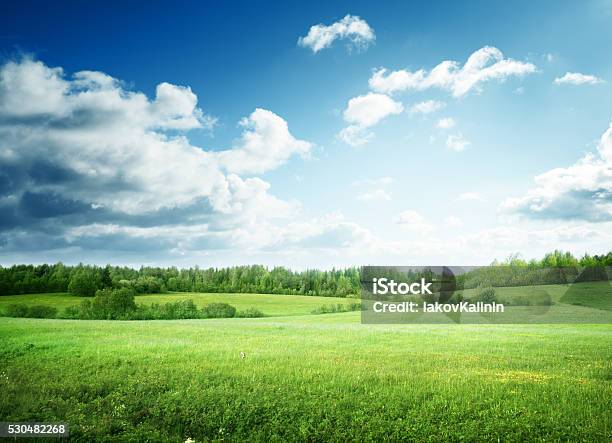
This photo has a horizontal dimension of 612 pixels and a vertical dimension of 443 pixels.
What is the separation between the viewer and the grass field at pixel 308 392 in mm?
11320

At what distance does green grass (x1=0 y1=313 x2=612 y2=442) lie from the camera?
1134cm

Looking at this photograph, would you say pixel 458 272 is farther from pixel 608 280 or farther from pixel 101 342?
pixel 101 342

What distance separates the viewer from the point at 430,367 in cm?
1700

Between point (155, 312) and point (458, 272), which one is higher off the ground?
point (458, 272)

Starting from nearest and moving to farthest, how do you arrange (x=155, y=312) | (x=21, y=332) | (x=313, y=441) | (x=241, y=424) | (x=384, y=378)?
(x=313, y=441) < (x=241, y=424) < (x=384, y=378) < (x=21, y=332) < (x=155, y=312)

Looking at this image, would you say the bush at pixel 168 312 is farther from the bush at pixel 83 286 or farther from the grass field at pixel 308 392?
the grass field at pixel 308 392

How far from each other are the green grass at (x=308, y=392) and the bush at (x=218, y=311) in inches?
1733

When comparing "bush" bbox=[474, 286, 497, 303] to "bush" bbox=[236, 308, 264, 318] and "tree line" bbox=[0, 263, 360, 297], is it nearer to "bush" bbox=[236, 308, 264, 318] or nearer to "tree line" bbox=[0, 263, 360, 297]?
"bush" bbox=[236, 308, 264, 318]

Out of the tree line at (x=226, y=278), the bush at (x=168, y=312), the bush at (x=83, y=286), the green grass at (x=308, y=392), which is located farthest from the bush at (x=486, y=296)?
the bush at (x=83, y=286)

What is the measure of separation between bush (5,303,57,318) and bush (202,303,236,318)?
70.0 ft

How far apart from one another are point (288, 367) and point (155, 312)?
50.9 meters

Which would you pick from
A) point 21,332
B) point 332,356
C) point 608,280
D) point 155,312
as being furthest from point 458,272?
point 21,332

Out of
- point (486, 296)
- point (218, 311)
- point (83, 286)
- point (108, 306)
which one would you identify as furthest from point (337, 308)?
point (83, 286)

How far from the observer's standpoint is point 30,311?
6053 cm
